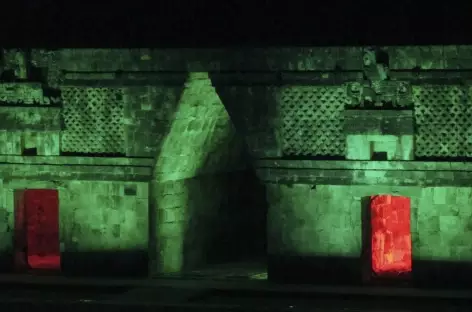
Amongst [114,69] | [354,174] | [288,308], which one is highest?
[114,69]

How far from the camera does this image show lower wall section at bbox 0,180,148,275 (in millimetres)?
22359

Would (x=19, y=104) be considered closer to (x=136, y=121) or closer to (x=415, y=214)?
(x=136, y=121)

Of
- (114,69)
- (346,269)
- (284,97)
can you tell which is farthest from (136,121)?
(346,269)

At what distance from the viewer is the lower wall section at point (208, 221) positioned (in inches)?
897

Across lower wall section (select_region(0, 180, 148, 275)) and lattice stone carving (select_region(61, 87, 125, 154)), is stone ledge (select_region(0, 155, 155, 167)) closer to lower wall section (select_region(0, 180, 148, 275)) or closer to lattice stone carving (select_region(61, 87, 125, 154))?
lattice stone carving (select_region(61, 87, 125, 154))

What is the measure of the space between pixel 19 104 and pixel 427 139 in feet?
21.6

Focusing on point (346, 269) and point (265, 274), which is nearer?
point (346, 269)

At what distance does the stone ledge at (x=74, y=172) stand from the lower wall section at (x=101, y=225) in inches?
3.4

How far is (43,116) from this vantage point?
22.7m

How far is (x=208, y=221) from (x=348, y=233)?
352 centimetres

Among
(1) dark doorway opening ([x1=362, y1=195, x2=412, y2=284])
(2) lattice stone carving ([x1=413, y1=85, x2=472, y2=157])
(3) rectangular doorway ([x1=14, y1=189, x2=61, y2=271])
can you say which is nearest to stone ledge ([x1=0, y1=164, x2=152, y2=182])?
(3) rectangular doorway ([x1=14, y1=189, x2=61, y2=271])

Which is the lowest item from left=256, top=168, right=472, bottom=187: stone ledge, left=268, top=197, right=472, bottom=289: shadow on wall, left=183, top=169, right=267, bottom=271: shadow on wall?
left=268, top=197, right=472, bottom=289: shadow on wall

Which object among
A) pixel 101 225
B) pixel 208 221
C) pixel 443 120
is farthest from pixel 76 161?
pixel 443 120

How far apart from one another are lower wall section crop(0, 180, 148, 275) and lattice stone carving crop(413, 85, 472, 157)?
14.7 feet
